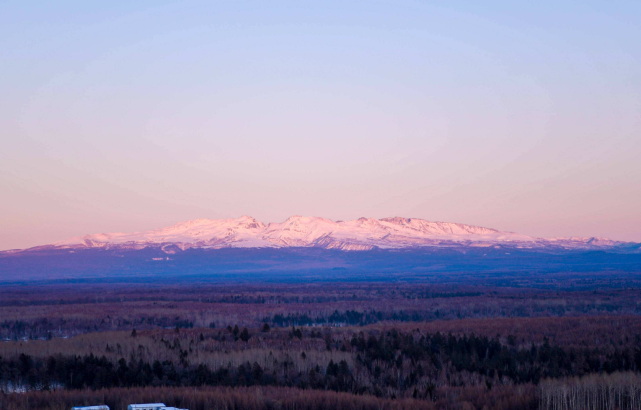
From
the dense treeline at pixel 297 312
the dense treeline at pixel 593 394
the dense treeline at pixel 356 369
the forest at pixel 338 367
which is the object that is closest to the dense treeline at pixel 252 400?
the forest at pixel 338 367

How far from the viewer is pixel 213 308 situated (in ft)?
195

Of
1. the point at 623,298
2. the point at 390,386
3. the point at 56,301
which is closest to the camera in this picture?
the point at 390,386

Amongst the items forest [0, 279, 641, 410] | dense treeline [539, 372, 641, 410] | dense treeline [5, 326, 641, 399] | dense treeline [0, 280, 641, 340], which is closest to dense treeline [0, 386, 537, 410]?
forest [0, 279, 641, 410]

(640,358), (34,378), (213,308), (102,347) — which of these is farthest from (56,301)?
(640,358)

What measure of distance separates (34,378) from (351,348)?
13.3 m

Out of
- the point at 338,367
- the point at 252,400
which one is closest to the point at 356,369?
the point at 338,367

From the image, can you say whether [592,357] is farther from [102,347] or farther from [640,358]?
[102,347]

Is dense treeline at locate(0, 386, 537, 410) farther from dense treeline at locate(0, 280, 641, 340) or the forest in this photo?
dense treeline at locate(0, 280, 641, 340)

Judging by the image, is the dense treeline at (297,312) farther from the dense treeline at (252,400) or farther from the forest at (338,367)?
the dense treeline at (252,400)

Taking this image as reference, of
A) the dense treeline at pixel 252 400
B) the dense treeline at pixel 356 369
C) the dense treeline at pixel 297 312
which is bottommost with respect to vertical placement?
the dense treeline at pixel 297 312

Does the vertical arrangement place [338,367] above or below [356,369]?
above

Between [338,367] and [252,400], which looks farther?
[338,367]

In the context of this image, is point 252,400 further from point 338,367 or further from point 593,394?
point 593,394

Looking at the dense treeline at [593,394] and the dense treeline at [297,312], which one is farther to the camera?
the dense treeline at [297,312]
